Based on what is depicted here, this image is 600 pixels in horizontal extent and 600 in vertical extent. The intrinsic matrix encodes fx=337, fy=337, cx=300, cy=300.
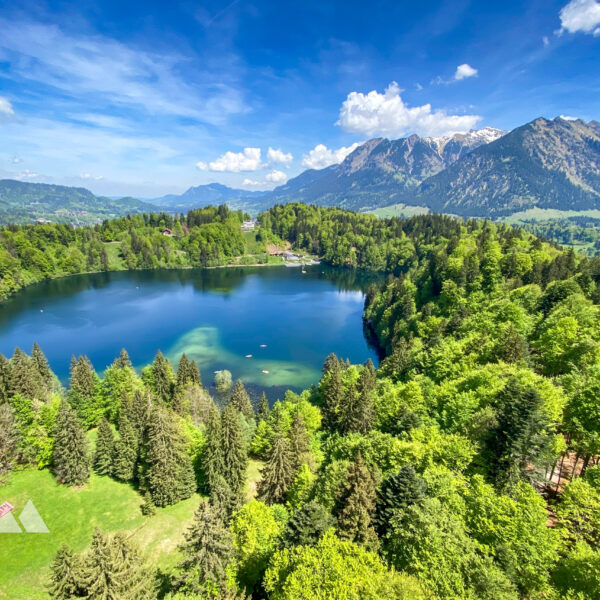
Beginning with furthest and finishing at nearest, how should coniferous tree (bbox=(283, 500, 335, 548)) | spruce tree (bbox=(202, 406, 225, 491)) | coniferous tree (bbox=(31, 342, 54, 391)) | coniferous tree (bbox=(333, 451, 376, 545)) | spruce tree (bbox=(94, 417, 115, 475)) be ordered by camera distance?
coniferous tree (bbox=(31, 342, 54, 391)), spruce tree (bbox=(94, 417, 115, 475)), spruce tree (bbox=(202, 406, 225, 491)), coniferous tree (bbox=(333, 451, 376, 545)), coniferous tree (bbox=(283, 500, 335, 548))

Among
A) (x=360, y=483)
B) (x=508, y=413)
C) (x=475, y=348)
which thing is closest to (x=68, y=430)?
(x=360, y=483)

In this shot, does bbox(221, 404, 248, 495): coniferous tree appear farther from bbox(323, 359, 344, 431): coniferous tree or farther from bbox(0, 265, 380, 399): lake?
bbox(0, 265, 380, 399): lake

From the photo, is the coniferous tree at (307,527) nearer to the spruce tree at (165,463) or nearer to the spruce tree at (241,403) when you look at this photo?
the spruce tree at (165,463)

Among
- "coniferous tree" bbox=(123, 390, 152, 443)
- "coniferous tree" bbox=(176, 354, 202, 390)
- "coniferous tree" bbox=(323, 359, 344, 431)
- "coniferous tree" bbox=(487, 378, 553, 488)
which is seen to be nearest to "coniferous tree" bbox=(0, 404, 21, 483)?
"coniferous tree" bbox=(123, 390, 152, 443)

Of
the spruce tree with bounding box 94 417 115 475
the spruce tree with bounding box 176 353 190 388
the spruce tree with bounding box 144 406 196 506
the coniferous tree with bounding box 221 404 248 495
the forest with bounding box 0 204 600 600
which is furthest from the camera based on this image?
the spruce tree with bounding box 176 353 190 388

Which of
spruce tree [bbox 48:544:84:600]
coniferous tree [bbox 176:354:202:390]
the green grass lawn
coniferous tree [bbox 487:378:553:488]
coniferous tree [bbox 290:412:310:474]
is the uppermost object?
coniferous tree [bbox 487:378:553:488]

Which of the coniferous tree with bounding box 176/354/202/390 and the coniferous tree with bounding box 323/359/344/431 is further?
the coniferous tree with bounding box 176/354/202/390

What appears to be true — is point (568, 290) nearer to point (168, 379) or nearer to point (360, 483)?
point (360, 483)
